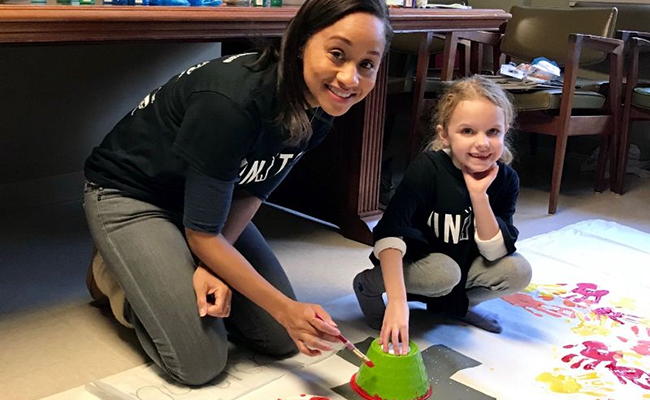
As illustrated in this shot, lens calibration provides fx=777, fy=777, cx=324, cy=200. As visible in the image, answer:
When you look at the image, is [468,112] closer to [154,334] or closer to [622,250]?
[154,334]

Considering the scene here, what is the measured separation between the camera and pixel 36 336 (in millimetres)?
1668

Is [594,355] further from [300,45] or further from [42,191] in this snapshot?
[42,191]

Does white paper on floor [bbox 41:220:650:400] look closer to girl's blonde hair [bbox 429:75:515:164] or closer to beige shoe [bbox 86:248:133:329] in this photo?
beige shoe [bbox 86:248:133:329]

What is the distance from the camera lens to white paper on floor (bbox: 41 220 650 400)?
1497 millimetres

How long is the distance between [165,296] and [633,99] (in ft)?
7.53

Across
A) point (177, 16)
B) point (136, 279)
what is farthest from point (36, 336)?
point (177, 16)

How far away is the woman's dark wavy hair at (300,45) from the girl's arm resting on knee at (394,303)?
356 millimetres

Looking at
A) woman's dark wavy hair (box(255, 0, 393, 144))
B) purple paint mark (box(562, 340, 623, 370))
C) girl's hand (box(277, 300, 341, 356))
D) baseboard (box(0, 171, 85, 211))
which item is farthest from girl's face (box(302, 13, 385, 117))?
baseboard (box(0, 171, 85, 211))

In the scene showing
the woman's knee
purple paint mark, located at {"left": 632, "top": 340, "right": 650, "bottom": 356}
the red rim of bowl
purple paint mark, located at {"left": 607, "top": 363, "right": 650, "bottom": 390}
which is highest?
the woman's knee

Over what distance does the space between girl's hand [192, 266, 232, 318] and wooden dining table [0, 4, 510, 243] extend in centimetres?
51

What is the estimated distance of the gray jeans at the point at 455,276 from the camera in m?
1.70

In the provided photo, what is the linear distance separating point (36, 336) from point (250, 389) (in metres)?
0.52

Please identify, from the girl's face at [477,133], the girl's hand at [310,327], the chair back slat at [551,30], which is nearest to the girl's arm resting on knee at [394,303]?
the girl's hand at [310,327]

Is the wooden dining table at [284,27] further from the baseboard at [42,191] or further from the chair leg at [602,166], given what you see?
the chair leg at [602,166]
